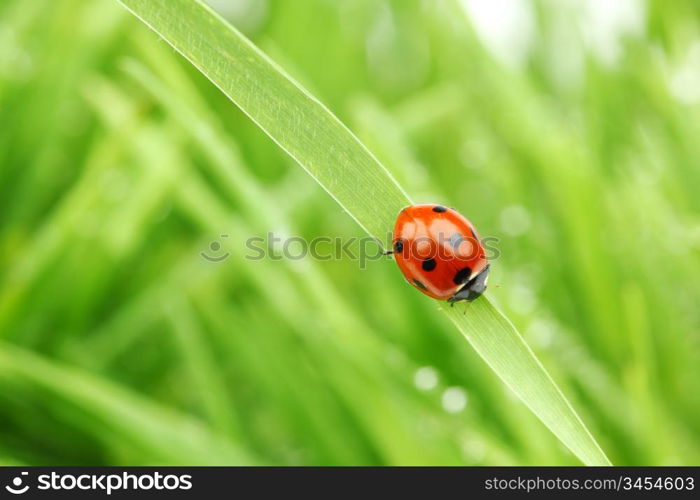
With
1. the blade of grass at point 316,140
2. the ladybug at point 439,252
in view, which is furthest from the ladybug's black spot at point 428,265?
the blade of grass at point 316,140

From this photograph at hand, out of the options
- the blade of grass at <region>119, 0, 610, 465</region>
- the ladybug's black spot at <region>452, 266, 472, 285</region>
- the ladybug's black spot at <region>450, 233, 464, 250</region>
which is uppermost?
the ladybug's black spot at <region>450, 233, 464, 250</region>

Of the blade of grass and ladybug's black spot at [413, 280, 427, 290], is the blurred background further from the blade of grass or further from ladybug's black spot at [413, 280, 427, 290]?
the blade of grass

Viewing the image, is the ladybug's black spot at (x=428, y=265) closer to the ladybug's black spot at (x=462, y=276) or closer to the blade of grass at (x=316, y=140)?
the ladybug's black spot at (x=462, y=276)

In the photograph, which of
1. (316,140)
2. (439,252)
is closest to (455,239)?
(439,252)

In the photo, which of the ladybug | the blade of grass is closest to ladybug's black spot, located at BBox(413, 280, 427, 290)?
the ladybug

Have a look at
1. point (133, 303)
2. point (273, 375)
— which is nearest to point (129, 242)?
point (133, 303)
